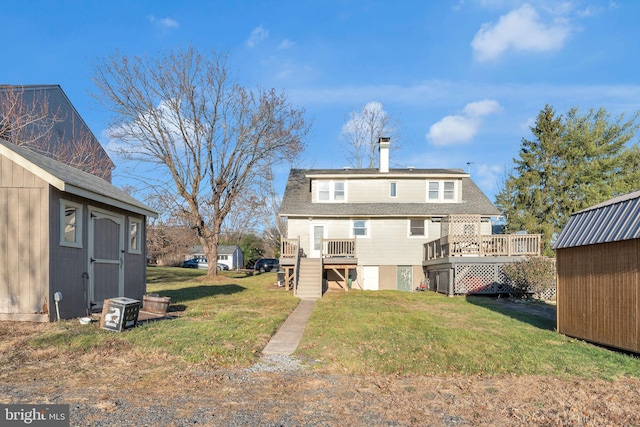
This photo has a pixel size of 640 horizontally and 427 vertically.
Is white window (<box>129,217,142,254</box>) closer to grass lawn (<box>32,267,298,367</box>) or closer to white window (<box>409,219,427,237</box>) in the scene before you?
grass lawn (<box>32,267,298,367</box>)

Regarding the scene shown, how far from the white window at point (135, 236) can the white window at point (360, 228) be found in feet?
41.1

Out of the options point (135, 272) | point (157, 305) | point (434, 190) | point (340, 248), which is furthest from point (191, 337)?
point (434, 190)

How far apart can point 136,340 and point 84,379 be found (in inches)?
86.4

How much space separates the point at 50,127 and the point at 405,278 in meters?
20.0

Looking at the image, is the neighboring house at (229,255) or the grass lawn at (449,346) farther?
the neighboring house at (229,255)

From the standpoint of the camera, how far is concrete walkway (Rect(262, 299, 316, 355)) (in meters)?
8.71

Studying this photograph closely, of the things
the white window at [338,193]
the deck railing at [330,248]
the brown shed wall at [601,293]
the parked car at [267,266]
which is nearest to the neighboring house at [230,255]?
the parked car at [267,266]

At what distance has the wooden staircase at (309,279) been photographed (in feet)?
64.2

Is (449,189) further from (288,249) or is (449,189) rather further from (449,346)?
(449,346)

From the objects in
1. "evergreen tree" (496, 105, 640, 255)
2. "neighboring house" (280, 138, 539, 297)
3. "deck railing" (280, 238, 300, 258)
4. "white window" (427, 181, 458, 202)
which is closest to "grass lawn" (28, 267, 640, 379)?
"deck railing" (280, 238, 300, 258)

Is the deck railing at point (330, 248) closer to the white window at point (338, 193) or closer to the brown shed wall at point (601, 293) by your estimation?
the white window at point (338, 193)

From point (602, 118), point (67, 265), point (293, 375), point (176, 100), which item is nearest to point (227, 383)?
point (293, 375)
